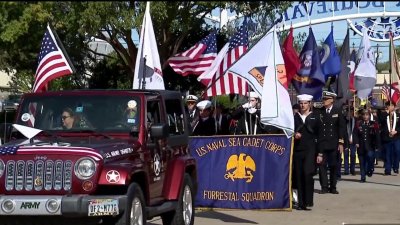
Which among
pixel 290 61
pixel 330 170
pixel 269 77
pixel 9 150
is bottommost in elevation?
pixel 330 170

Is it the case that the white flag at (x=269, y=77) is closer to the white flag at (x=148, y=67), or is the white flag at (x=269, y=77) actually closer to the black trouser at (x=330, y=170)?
the white flag at (x=148, y=67)

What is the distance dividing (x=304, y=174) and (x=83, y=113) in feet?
15.4

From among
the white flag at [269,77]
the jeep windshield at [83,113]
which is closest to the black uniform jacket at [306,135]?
the white flag at [269,77]

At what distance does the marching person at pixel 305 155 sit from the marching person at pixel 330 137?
5.81ft

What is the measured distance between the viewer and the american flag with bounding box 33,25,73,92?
13961 mm

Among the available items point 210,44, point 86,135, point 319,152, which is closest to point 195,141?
point 319,152

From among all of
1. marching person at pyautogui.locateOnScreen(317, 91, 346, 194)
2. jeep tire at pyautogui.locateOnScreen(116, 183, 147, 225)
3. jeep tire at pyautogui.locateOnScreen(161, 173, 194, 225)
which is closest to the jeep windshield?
jeep tire at pyautogui.locateOnScreen(116, 183, 147, 225)

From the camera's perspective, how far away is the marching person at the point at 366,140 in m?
18.7

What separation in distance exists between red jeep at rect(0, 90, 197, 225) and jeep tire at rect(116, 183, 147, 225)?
1cm

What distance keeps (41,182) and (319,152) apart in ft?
22.2

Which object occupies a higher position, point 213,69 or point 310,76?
point 213,69

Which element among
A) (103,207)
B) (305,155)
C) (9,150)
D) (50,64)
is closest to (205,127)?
(305,155)

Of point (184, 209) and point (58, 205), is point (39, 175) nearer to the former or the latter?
point (58, 205)

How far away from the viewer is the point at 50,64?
14047 millimetres
